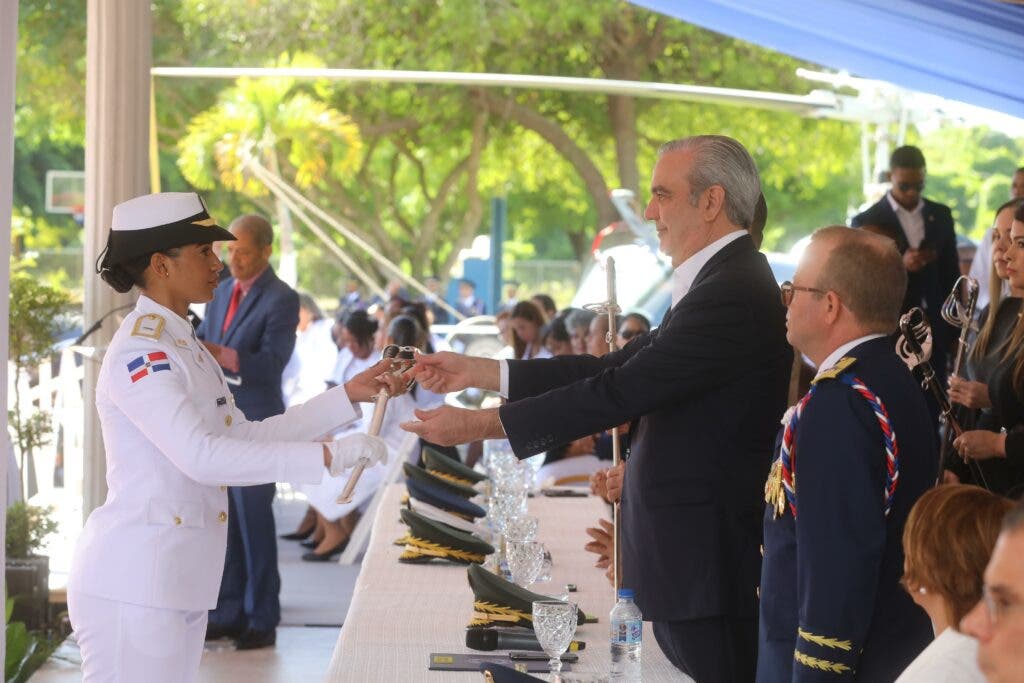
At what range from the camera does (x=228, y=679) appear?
620cm

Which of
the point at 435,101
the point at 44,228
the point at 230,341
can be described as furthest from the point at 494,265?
the point at 230,341

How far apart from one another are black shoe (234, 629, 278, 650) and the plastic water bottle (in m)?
4.09

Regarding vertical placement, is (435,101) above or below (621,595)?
above

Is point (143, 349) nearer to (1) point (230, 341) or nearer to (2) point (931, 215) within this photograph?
(1) point (230, 341)

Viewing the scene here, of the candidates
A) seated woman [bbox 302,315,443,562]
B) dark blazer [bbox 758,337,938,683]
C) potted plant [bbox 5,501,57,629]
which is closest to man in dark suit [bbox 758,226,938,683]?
dark blazer [bbox 758,337,938,683]

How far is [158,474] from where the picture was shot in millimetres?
3395

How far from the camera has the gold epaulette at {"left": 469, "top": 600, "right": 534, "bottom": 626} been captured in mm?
3324

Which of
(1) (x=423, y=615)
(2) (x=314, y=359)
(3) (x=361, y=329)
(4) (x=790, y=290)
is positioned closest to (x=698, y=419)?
(4) (x=790, y=290)

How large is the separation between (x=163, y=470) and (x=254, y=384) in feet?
10.8

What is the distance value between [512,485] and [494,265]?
19528mm

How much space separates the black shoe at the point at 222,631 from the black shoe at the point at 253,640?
53mm

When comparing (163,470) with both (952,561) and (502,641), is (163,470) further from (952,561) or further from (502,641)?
(952,561)

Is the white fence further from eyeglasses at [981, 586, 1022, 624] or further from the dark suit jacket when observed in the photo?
eyeglasses at [981, 586, 1022, 624]

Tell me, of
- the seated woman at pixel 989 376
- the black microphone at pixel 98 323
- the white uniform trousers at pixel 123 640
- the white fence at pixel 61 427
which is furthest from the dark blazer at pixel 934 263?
the white fence at pixel 61 427
